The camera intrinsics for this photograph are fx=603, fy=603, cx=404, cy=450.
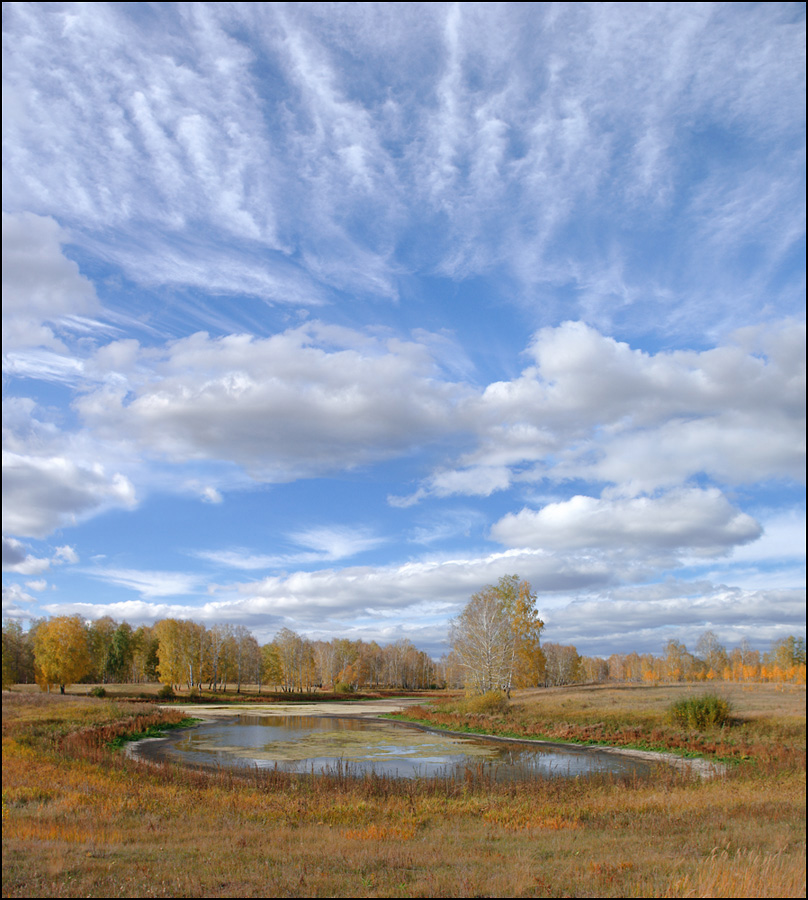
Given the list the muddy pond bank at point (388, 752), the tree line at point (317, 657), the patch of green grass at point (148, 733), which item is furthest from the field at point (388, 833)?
the tree line at point (317, 657)

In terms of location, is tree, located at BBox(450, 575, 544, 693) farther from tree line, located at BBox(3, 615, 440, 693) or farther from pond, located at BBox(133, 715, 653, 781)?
tree line, located at BBox(3, 615, 440, 693)

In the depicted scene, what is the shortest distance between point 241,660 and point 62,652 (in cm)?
5424

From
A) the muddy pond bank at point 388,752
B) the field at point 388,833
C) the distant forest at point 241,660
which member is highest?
the field at point 388,833

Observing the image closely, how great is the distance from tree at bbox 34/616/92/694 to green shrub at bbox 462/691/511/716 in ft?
178

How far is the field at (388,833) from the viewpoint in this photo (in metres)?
11.1

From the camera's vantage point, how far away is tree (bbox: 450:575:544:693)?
66.2m

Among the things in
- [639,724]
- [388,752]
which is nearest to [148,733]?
[388,752]

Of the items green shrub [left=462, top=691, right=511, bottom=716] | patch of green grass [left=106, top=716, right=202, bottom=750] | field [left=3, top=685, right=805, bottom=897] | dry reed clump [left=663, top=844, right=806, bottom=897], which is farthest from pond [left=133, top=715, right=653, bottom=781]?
dry reed clump [left=663, top=844, right=806, bottom=897]

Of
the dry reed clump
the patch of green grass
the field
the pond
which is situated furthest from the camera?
the patch of green grass

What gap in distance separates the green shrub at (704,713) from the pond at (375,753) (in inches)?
296

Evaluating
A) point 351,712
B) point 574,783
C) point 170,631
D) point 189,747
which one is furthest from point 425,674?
point 574,783

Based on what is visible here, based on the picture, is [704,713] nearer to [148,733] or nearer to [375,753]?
[375,753]

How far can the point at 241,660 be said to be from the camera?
5079 inches

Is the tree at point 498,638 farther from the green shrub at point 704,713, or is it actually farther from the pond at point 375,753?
the green shrub at point 704,713
